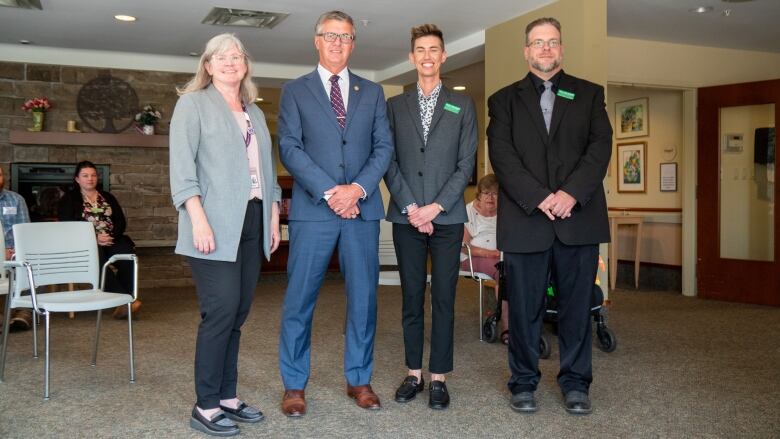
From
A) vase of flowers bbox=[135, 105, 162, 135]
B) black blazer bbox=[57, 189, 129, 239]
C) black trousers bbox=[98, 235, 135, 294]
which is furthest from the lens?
vase of flowers bbox=[135, 105, 162, 135]

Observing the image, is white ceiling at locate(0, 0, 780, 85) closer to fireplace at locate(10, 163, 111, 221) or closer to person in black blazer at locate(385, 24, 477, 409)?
fireplace at locate(10, 163, 111, 221)

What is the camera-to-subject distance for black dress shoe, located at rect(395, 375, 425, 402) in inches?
129

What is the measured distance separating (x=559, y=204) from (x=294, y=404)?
141 cm

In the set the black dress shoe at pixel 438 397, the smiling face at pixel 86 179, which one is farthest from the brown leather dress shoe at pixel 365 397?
the smiling face at pixel 86 179

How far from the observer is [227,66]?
2820 mm

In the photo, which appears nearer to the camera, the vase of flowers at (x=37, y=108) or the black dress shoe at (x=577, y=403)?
the black dress shoe at (x=577, y=403)

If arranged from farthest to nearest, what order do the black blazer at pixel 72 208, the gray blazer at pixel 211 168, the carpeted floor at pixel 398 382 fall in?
the black blazer at pixel 72 208, the carpeted floor at pixel 398 382, the gray blazer at pixel 211 168

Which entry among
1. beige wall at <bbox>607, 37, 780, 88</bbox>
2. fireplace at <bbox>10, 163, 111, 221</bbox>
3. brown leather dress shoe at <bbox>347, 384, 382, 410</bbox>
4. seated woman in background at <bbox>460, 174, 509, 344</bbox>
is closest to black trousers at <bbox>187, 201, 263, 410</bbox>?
brown leather dress shoe at <bbox>347, 384, 382, 410</bbox>

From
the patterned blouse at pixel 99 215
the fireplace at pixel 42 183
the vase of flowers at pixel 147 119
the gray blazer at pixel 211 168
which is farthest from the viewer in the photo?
the vase of flowers at pixel 147 119

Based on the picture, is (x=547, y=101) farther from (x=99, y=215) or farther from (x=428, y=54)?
(x=99, y=215)

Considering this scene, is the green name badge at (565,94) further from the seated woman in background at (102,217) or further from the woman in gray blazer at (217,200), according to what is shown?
the seated woman in background at (102,217)

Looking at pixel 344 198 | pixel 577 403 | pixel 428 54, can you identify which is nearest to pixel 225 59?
pixel 344 198

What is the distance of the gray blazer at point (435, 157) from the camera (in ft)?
10.3

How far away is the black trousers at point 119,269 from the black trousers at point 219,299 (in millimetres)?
3481
